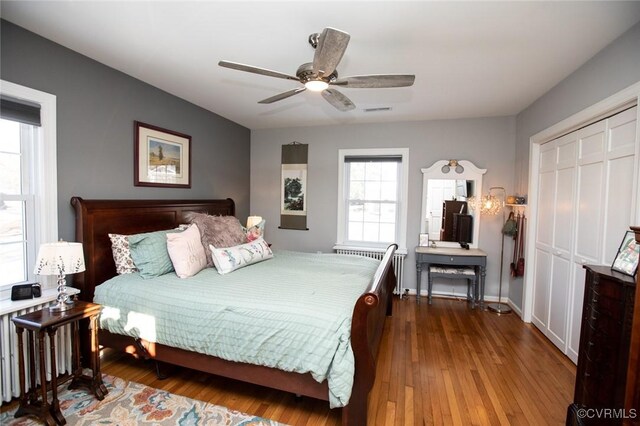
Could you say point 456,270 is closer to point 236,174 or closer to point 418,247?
point 418,247

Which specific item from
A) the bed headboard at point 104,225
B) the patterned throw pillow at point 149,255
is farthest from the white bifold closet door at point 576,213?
the bed headboard at point 104,225

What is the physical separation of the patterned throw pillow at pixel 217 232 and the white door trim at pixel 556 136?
3.25m

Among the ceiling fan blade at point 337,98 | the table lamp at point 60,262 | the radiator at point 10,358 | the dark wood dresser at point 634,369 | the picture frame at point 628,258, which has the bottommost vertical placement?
the radiator at point 10,358

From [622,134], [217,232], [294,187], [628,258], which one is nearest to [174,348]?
[217,232]

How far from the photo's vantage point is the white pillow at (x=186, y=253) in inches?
99.5

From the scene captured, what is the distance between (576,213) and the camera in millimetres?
2633

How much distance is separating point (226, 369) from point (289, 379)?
0.47 meters

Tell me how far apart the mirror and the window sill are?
4.08m

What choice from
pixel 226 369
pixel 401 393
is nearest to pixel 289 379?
pixel 226 369

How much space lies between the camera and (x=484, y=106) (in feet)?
11.8

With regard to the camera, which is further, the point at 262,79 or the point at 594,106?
the point at 262,79

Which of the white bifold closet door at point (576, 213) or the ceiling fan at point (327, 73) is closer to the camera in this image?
the ceiling fan at point (327, 73)

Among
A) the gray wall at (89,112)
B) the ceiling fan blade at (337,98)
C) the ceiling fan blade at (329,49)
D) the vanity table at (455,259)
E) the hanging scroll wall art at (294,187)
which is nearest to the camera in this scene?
the ceiling fan blade at (329,49)

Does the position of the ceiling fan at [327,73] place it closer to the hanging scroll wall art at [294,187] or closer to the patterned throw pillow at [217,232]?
the patterned throw pillow at [217,232]
